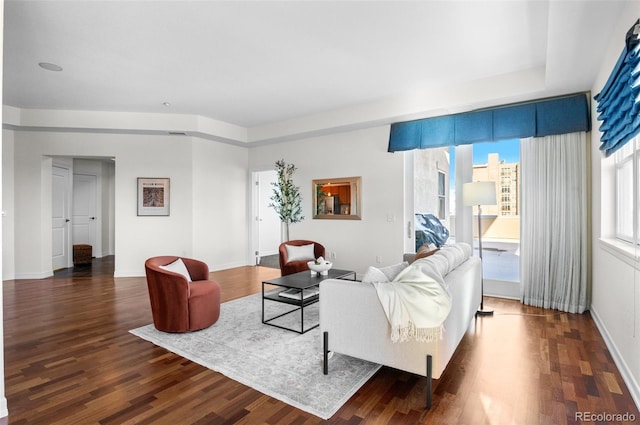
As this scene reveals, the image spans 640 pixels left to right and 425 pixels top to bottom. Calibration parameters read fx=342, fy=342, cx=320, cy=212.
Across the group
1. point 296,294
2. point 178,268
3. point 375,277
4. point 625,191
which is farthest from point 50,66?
point 625,191

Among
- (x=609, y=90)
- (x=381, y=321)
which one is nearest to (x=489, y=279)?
(x=609, y=90)

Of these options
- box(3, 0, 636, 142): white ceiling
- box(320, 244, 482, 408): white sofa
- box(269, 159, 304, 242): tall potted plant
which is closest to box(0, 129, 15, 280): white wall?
box(3, 0, 636, 142): white ceiling

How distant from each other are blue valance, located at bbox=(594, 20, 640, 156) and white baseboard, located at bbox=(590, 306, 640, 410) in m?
1.63

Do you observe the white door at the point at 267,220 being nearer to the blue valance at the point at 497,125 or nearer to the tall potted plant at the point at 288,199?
the tall potted plant at the point at 288,199

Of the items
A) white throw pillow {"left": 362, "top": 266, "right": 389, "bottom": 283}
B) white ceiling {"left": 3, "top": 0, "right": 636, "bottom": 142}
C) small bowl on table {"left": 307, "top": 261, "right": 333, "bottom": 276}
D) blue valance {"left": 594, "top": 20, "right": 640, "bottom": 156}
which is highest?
white ceiling {"left": 3, "top": 0, "right": 636, "bottom": 142}

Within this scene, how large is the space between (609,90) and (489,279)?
2874mm

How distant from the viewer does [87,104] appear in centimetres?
549

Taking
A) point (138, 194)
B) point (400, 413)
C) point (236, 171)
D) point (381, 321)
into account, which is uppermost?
point (236, 171)

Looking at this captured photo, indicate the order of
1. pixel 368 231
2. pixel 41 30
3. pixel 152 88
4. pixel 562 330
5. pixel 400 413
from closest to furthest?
pixel 400 413
pixel 41 30
pixel 562 330
pixel 152 88
pixel 368 231

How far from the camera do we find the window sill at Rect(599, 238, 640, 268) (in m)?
2.31

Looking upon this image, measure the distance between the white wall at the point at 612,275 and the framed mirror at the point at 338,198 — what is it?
3.24m

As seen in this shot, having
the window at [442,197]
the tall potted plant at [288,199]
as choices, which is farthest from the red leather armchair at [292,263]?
the window at [442,197]

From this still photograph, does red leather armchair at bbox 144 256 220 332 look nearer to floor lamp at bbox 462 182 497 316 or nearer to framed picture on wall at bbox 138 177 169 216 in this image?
floor lamp at bbox 462 182 497 316

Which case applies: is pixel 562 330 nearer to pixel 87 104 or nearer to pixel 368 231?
pixel 368 231
